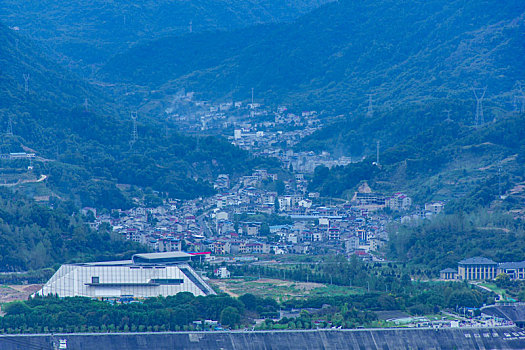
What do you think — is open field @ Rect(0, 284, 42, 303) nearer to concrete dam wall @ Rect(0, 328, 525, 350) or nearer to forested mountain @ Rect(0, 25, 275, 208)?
concrete dam wall @ Rect(0, 328, 525, 350)

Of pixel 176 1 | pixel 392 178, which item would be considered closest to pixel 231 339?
pixel 392 178

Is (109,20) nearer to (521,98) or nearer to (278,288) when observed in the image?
(521,98)

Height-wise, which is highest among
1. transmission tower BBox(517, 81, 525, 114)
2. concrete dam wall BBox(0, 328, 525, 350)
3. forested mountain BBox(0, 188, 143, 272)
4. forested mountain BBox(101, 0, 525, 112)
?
forested mountain BBox(101, 0, 525, 112)

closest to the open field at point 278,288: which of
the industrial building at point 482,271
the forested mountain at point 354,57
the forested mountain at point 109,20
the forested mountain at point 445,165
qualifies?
the industrial building at point 482,271

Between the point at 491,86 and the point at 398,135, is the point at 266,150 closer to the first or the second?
the point at 398,135

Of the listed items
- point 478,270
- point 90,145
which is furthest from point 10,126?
point 478,270

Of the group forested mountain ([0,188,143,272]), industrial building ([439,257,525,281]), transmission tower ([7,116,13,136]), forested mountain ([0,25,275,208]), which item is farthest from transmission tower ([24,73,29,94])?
industrial building ([439,257,525,281])

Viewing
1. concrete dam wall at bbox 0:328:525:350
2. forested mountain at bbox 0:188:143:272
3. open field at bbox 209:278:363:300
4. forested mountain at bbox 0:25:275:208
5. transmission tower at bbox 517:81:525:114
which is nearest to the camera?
concrete dam wall at bbox 0:328:525:350

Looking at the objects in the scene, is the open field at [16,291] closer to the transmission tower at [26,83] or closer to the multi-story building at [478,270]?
the multi-story building at [478,270]
